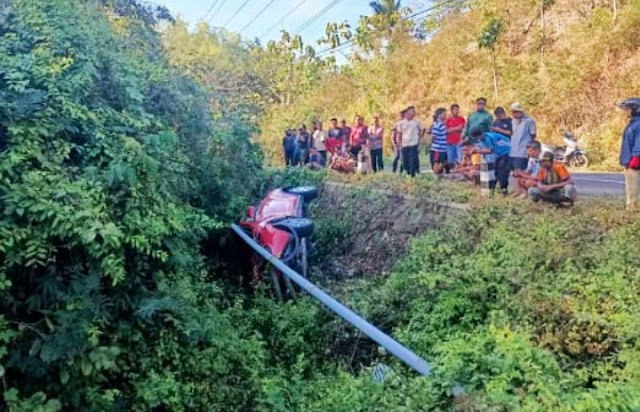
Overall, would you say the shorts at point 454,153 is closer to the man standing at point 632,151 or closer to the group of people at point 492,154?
the group of people at point 492,154

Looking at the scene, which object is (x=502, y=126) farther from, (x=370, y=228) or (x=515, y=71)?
(x=515, y=71)

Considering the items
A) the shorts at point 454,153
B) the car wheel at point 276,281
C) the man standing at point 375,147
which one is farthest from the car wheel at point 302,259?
the man standing at point 375,147

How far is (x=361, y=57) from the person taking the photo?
3684cm

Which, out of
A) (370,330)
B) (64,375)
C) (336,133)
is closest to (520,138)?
(370,330)

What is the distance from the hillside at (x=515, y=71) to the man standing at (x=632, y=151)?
32.8 ft

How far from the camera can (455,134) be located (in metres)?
10.4

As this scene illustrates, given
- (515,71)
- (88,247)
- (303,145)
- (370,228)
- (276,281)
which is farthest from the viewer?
(515,71)

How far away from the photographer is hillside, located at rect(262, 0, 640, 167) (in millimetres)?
19000

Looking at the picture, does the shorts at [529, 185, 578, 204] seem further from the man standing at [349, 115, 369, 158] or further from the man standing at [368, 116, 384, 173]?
the man standing at [349, 115, 369, 158]

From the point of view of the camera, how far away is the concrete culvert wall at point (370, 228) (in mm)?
7480

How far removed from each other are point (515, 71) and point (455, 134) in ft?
48.3

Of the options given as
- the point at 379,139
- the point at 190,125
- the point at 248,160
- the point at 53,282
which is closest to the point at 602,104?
the point at 379,139

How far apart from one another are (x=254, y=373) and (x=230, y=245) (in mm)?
4256

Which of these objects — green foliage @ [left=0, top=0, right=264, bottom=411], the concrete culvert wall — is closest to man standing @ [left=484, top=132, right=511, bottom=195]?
the concrete culvert wall
